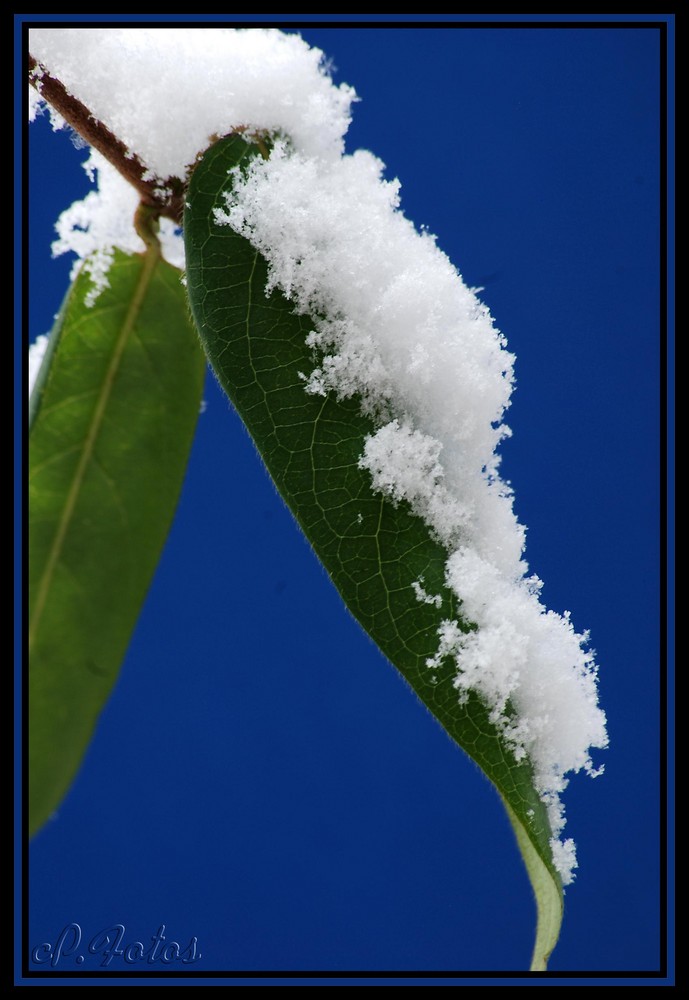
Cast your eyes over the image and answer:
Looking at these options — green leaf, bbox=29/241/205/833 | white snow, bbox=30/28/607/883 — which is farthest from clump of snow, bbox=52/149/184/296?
white snow, bbox=30/28/607/883

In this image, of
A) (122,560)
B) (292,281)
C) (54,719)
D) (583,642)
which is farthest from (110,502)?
(583,642)

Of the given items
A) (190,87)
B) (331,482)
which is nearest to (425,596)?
(331,482)

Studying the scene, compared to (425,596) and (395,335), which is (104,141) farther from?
(425,596)

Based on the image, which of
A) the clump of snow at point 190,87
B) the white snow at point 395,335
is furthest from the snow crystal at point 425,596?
the clump of snow at point 190,87

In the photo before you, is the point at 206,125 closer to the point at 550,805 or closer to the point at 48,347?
the point at 48,347

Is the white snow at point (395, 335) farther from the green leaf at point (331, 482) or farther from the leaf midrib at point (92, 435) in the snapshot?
the leaf midrib at point (92, 435)

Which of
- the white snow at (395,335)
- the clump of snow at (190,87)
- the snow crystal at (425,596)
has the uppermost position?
the clump of snow at (190,87)

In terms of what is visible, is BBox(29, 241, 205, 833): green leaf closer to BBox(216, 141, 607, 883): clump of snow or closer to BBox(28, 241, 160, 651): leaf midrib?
BBox(28, 241, 160, 651): leaf midrib
